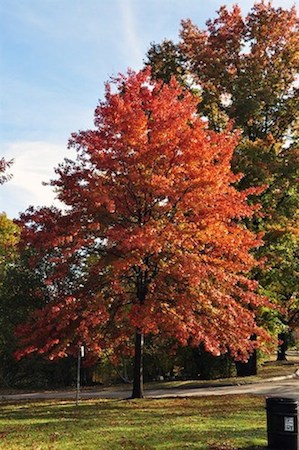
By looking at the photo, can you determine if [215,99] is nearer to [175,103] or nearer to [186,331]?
[175,103]

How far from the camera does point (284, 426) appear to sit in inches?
401

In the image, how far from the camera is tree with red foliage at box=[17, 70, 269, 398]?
1775 centimetres

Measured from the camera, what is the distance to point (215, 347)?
17609 millimetres

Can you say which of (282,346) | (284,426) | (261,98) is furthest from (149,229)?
(282,346)

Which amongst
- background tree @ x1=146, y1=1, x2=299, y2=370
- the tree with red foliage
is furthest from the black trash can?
background tree @ x1=146, y1=1, x2=299, y2=370

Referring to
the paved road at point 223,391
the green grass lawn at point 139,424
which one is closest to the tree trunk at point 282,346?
the paved road at point 223,391

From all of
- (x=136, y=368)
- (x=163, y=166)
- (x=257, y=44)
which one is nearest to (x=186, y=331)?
(x=136, y=368)

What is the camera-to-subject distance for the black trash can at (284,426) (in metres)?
10.1

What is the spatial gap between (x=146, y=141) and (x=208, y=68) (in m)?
11.7

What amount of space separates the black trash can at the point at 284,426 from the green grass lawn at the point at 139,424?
33 centimetres

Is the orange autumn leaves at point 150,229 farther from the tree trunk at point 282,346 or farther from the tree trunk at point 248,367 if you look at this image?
the tree trunk at point 282,346

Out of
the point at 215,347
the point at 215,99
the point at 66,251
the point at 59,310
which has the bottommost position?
the point at 215,347

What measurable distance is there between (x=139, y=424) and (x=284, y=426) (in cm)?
444

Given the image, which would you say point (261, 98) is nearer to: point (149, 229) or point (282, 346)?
point (149, 229)
